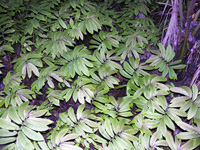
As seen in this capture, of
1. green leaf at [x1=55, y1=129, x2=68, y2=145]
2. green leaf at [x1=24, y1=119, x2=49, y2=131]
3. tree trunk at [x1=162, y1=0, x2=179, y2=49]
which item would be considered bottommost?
green leaf at [x1=55, y1=129, x2=68, y2=145]

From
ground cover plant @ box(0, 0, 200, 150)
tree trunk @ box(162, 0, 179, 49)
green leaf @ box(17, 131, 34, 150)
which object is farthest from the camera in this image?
tree trunk @ box(162, 0, 179, 49)

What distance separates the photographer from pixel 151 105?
65.7 inches

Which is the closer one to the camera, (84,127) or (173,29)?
(84,127)

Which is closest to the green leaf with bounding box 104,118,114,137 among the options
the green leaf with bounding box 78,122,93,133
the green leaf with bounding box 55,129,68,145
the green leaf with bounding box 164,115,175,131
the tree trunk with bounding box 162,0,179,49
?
the green leaf with bounding box 78,122,93,133

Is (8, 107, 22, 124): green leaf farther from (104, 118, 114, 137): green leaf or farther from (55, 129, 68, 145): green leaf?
(104, 118, 114, 137): green leaf

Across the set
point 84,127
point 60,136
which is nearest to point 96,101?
point 84,127

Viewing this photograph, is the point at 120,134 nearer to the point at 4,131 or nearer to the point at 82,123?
the point at 82,123

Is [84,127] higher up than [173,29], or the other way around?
[173,29]

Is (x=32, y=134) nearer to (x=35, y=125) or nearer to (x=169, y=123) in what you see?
(x=35, y=125)

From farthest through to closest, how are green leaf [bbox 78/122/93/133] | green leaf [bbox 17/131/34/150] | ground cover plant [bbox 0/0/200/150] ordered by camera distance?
green leaf [bbox 78/122/93/133], ground cover plant [bbox 0/0/200/150], green leaf [bbox 17/131/34/150]

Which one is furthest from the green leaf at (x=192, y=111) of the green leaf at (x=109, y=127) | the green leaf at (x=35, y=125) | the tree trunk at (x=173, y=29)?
the green leaf at (x=35, y=125)

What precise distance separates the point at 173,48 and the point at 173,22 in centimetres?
35

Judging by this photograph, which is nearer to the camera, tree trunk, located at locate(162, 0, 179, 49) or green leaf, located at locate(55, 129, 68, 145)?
green leaf, located at locate(55, 129, 68, 145)

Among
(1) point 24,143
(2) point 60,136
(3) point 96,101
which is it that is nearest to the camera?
(1) point 24,143
